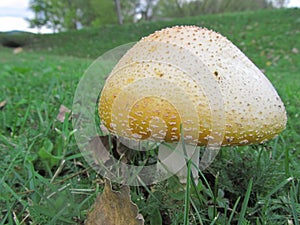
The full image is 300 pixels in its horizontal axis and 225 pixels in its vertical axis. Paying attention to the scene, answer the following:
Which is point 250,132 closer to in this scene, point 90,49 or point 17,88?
point 17,88

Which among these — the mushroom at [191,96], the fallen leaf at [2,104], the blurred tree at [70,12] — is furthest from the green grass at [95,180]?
the blurred tree at [70,12]

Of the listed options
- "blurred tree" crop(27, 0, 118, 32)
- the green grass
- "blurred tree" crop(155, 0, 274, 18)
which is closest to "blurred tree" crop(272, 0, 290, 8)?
"blurred tree" crop(155, 0, 274, 18)

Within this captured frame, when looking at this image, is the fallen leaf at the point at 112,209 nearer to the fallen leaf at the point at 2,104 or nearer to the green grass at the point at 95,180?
the green grass at the point at 95,180

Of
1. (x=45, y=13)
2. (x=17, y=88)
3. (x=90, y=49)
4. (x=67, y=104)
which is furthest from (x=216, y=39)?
(x=45, y=13)

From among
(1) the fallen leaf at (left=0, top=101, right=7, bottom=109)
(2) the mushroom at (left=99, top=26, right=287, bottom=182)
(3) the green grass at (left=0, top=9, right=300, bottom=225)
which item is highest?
(2) the mushroom at (left=99, top=26, right=287, bottom=182)

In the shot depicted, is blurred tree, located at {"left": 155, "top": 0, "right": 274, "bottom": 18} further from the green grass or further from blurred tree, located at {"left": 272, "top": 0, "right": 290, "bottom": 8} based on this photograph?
the green grass

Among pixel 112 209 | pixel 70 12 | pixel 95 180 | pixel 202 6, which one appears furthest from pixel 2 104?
pixel 70 12

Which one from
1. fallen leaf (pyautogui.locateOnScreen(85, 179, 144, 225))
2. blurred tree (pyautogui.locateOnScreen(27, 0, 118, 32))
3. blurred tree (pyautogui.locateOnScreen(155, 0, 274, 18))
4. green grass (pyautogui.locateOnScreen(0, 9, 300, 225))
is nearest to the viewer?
fallen leaf (pyautogui.locateOnScreen(85, 179, 144, 225))
